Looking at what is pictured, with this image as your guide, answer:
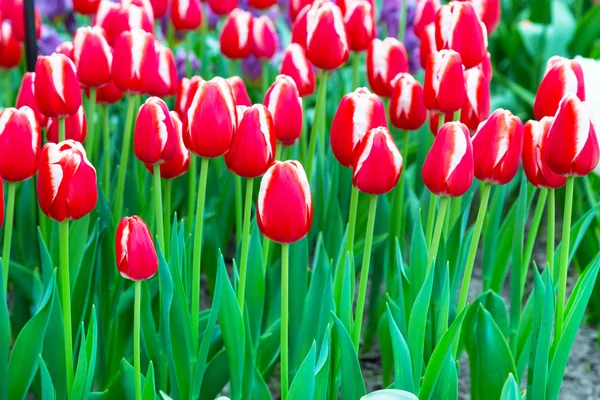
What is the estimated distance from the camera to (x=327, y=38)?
5.61 ft

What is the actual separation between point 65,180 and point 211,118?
0.23m

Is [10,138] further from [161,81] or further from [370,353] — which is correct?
[370,353]

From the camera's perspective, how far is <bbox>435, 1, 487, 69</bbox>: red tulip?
1.64 metres

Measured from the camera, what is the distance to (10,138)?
1398 mm

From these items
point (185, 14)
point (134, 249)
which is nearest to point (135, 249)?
point (134, 249)

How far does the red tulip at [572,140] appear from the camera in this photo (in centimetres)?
130

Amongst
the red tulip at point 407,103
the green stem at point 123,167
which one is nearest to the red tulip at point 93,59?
the green stem at point 123,167

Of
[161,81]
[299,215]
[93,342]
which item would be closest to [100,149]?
[161,81]

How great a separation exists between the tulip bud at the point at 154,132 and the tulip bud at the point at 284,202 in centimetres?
26

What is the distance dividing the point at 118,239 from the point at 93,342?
0.58 ft

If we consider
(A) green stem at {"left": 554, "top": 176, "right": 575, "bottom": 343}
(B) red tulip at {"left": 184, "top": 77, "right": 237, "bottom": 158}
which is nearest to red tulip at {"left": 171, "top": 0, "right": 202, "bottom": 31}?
(B) red tulip at {"left": 184, "top": 77, "right": 237, "bottom": 158}

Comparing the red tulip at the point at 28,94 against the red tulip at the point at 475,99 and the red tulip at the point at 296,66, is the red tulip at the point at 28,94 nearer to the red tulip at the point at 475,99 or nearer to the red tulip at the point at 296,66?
the red tulip at the point at 296,66

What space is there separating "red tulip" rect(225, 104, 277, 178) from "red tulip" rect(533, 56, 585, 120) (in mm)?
496

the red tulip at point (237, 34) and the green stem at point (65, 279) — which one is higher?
the red tulip at point (237, 34)
